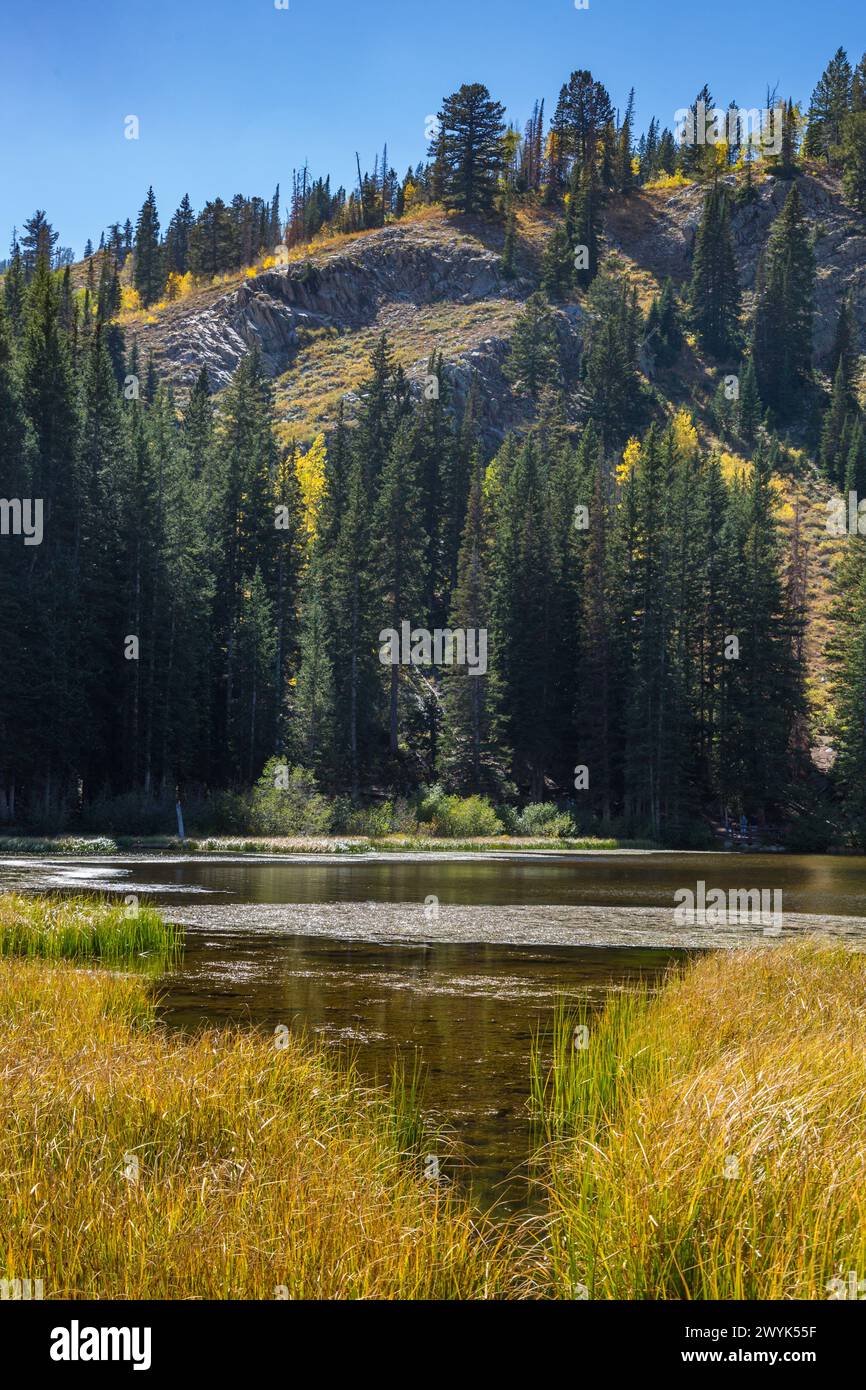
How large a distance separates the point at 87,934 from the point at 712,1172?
12971 mm

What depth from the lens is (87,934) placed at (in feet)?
55.3

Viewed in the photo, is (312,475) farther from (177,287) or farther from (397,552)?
(177,287)

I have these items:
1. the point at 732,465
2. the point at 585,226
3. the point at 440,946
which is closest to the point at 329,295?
the point at 585,226

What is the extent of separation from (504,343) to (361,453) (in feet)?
187

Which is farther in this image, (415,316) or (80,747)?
(415,316)

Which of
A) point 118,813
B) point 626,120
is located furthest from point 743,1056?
point 626,120

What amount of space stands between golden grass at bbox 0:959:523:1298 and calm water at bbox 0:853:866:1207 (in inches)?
43.8

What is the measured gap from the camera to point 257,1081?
310 inches

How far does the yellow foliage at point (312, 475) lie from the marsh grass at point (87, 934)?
76924 mm

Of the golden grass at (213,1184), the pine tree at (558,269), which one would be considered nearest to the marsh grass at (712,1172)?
the golden grass at (213,1184)

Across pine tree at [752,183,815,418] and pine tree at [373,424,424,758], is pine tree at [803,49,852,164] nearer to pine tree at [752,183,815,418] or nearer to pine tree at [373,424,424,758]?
pine tree at [752,183,815,418]

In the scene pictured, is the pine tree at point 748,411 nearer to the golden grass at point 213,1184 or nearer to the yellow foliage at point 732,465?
the yellow foliage at point 732,465
